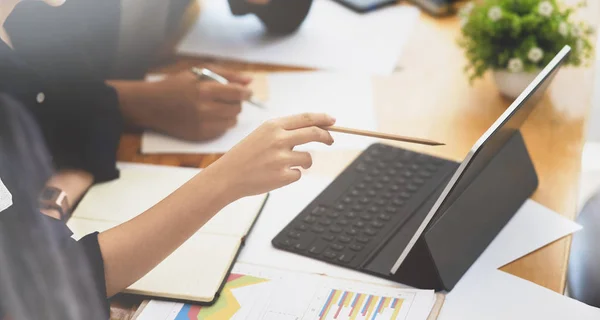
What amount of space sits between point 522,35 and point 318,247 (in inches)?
19.4

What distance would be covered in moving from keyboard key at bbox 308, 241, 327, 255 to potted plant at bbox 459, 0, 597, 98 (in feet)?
1.45

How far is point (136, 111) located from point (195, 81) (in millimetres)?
98

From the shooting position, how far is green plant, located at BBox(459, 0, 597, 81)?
1.07m

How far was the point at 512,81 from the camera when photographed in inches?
43.7

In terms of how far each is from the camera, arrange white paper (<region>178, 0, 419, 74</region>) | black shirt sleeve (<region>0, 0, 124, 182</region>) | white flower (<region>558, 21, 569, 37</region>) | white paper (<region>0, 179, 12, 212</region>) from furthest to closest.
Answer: white paper (<region>178, 0, 419, 74</region>) < white flower (<region>558, 21, 569, 37</region>) < black shirt sleeve (<region>0, 0, 124, 182</region>) < white paper (<region>0, 179, 12, 212</region>)

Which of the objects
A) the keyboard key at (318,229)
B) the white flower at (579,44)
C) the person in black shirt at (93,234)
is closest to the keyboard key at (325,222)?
the keyboard key at (318,229)

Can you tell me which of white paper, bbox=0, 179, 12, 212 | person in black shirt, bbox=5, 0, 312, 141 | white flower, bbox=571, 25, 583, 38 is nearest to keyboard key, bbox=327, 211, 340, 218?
person in black shirt, bbox=5, 0, 312, 141

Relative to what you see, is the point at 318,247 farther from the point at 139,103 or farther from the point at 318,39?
the point at 318,39

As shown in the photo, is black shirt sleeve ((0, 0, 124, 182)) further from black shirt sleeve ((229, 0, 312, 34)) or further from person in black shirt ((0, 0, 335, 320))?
black shirt sleeve ((229, 0, 312, 34))

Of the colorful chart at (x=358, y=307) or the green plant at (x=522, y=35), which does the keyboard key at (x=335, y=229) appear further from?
the green plant at (x=522, y=35)

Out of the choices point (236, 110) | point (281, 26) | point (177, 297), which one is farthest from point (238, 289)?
point (281, 26)

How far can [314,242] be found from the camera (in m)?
0.83

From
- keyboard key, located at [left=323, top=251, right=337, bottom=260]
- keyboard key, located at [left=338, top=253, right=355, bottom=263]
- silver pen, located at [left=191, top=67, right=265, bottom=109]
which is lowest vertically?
keyboard key, located at [left=323, top=251, right=337, bottom=260]

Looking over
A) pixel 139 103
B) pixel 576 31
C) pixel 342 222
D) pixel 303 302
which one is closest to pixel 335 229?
pixel 342 222
